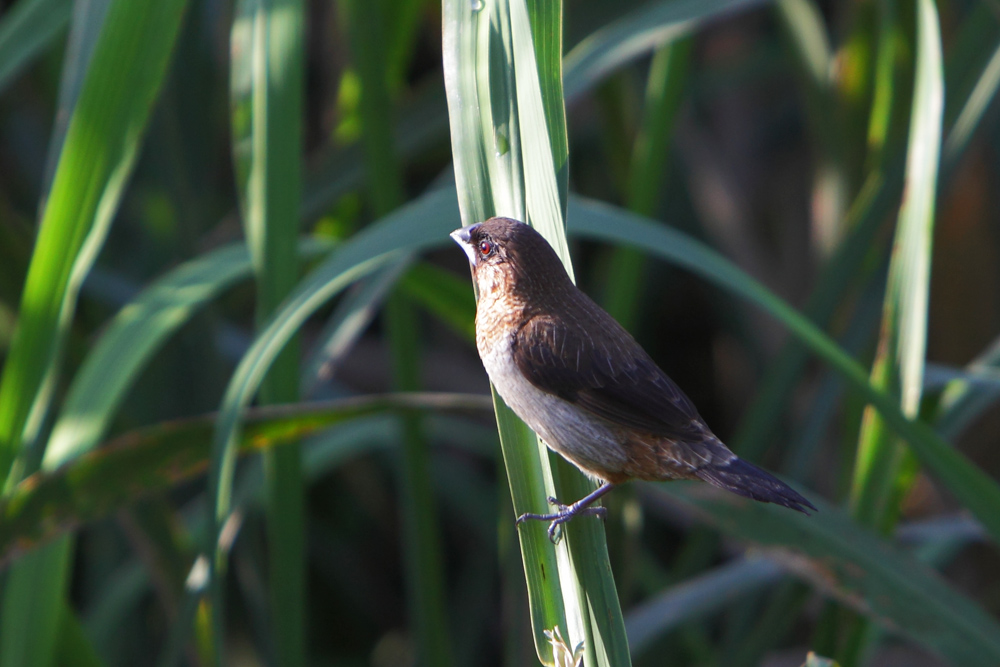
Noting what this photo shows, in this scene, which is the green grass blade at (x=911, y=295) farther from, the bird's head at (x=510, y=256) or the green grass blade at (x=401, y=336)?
the green grass blade at (x=401, y=336)

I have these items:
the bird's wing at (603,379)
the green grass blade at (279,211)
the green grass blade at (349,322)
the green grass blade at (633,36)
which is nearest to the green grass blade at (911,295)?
the green grass blade at (633,36)

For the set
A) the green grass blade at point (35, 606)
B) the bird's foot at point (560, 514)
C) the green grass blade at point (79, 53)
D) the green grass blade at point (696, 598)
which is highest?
the green grass blade at point (79, 53)

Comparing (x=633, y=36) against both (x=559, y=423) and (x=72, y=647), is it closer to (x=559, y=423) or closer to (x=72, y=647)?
(x=559, y=423)

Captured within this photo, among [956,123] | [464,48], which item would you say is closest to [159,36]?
[464,48]

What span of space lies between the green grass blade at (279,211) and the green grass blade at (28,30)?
275 mm

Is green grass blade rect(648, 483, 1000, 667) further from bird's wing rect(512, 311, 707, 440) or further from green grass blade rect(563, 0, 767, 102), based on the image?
green grass blade rect(563, 0, 767, 102)

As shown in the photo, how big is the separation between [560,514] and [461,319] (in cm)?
69

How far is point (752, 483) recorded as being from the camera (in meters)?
0.81

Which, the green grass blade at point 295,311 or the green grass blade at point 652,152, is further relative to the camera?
the green grass blade at point 652,152

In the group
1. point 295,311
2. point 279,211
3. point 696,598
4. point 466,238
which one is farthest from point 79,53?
point 696,598

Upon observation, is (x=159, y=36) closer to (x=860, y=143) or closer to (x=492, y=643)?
(x=860, y=143)

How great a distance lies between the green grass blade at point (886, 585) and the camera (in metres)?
1.18

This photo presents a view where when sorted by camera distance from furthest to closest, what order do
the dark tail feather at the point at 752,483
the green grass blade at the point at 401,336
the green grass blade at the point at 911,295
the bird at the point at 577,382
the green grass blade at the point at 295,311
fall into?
the green grass blade at the point at 401,336, the green grass blade at the point at 911,295, the green grass blade at the point at 295,311, the bird at the point at 577,382, the dark tail feather at the point at 752,483

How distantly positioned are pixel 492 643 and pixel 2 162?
201 cm
